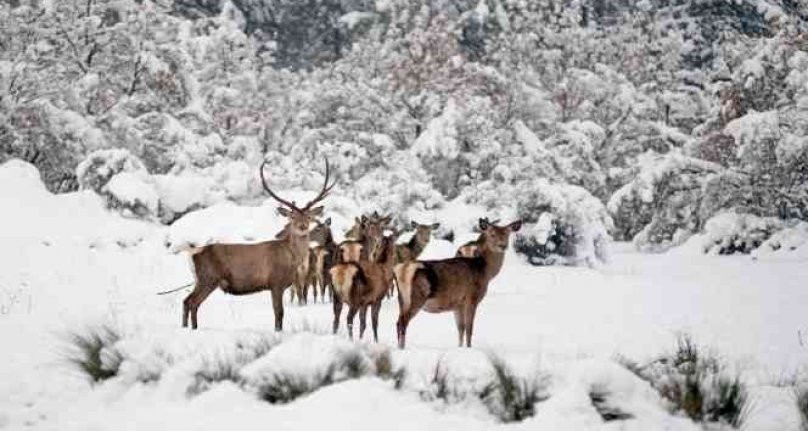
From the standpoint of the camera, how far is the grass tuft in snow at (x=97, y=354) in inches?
243

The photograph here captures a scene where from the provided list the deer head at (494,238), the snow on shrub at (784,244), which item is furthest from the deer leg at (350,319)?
the snow on shrub at (784,244)

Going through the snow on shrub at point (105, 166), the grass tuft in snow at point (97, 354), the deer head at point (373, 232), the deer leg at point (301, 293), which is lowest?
the deer leg at point (301, 293)

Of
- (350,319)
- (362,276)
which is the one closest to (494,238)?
(362,276)

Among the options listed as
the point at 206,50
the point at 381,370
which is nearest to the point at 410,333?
the point at 381,370

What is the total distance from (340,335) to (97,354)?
215 centimetres

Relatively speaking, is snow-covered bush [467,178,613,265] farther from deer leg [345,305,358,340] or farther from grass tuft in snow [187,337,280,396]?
grass tuft in snow [187,337,280,396]

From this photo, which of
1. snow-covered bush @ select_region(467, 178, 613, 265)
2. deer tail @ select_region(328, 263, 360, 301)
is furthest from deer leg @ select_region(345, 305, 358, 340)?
snow-covered bush @ select_region(467, 178, 613, 265)

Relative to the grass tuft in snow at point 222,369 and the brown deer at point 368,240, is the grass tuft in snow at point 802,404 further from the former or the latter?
the brown deer at point 368,240

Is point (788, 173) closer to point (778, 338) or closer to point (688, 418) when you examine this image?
point (778, 338)

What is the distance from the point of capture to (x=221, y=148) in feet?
77.0

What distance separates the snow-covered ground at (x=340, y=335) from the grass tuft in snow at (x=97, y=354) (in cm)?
10

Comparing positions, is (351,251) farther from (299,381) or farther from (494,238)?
(299,381)

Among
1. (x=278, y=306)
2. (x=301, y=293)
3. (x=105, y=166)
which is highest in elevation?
(x=105, y=166)

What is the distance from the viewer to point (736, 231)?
20.8 meters
